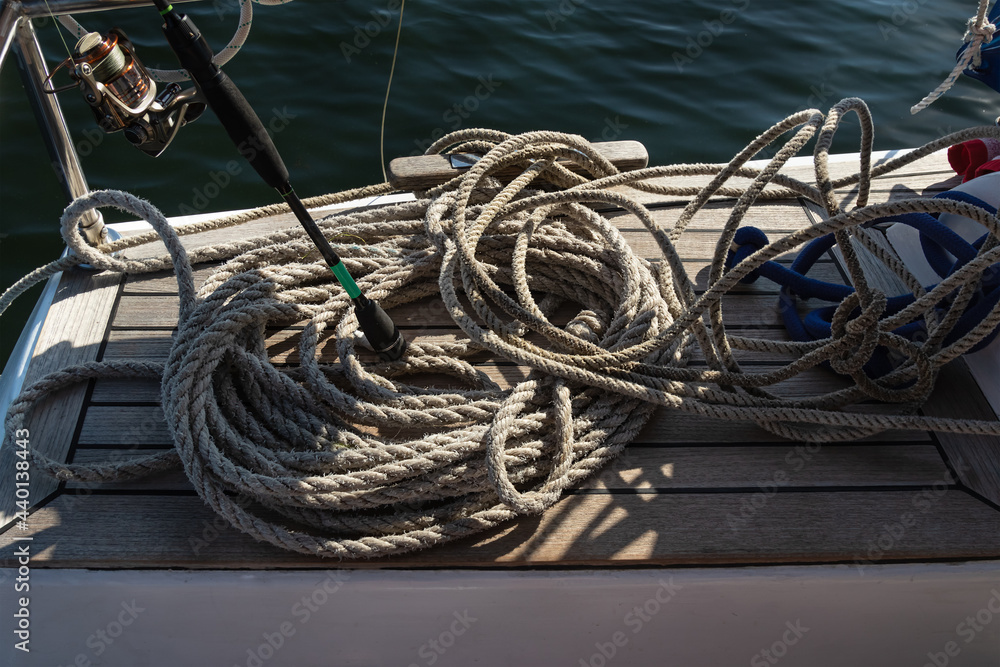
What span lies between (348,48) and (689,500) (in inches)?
159

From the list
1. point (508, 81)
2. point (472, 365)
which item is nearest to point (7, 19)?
point (472, 365)

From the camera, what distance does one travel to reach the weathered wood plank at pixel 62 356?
159cm

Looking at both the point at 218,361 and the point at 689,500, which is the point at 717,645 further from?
the point at 218,361

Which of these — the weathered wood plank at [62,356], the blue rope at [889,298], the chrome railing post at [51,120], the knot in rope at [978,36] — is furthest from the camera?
the knot in rope at [978,36]

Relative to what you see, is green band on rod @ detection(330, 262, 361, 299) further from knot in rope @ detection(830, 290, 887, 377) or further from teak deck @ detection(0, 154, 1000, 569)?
knot in rope @ detection(830, 290, 887, 377)

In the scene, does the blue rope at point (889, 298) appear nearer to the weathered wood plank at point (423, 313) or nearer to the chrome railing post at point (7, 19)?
the weathered wood plank at point (423, 313)

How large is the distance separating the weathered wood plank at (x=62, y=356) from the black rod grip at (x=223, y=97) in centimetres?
77

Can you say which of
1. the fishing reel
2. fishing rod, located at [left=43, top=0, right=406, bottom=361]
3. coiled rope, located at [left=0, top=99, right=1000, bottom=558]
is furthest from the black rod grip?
coiled rope, located at [left=0, top=99, right=1000, bottom=558]

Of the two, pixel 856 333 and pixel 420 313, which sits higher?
pixel 856 333

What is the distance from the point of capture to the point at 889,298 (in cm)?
187

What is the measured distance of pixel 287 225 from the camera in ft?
7.54

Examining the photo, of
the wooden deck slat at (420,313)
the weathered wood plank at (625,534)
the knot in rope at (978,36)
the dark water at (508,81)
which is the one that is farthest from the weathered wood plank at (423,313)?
the dark water at (508,81)

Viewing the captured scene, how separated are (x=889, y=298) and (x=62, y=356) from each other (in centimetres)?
209

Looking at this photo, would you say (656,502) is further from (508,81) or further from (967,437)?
(508,81)
